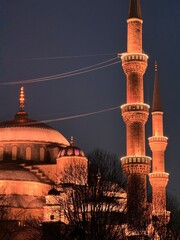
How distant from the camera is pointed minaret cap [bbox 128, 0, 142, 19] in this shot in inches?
2417

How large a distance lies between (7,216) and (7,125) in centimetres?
1393

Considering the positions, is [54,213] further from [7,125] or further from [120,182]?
[7,125]

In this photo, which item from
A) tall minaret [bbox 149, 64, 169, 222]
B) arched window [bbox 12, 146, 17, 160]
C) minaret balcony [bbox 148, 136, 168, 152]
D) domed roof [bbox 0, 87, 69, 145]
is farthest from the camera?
domed roof [bbox 0, 87, 69, 145]

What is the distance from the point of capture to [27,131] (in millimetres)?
77688

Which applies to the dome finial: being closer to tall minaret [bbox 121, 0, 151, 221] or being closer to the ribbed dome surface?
the ribbed dome surface

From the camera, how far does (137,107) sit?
5953 cm

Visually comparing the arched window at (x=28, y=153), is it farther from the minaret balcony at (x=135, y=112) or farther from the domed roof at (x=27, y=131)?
the minaret balcony at (x=135, y=112)

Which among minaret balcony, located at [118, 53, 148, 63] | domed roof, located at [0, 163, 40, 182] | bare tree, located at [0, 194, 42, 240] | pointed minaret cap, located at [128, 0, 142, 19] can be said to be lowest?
bare tree, located at [0, 194, 42, 240]

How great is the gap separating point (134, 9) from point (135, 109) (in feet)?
22.4

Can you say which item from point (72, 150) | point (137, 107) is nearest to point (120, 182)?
point (137, 107)

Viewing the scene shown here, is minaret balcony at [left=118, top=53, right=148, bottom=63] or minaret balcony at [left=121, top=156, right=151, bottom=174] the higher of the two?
minaret balcony at [left=118, top=53, right=148, bottom=63]

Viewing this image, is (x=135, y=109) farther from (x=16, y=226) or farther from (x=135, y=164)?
(x=16, y=226)

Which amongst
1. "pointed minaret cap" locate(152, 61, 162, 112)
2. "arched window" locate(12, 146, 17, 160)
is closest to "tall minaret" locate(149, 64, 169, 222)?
"pointed minaret cap" locate(152, 61, 162, 112)

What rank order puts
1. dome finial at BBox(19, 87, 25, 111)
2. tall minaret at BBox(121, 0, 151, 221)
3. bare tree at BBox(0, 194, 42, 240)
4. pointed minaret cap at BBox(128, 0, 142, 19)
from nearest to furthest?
1. tall minaret at BBox(121, 0, 151, 221)
2. bare tree at BBox(0, 194, 42, 240)
3. pointed minaret cap at BBox(128, 0, 142, 19)
4. dome finial at BBox(19, 87, 25, 111)
